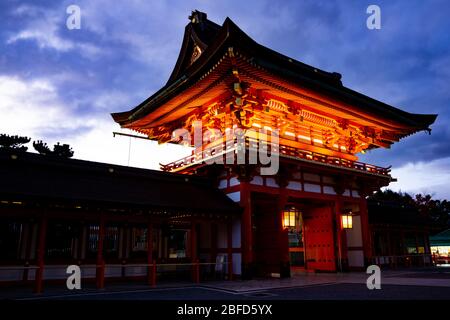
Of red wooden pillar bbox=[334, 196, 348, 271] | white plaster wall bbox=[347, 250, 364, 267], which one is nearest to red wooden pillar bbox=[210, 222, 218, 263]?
red wooden pillar bbox=[334, 196, 348, 271]

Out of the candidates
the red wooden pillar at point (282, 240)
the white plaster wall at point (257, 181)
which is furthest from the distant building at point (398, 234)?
the white plaster wall at point (257, 181)

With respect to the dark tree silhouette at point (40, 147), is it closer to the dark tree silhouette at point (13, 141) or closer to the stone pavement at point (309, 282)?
the dark tree silhouette at point (13, 141)

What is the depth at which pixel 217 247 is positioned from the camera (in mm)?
18188

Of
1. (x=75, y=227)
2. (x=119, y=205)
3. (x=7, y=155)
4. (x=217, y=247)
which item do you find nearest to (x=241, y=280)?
(x=217, y=247)

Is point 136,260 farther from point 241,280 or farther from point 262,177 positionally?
point 262,177

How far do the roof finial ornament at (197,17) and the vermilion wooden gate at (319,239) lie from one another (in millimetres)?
14089

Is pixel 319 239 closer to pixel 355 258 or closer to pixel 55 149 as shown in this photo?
pixel 355 258

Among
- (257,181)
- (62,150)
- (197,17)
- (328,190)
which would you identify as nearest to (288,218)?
(257,181)

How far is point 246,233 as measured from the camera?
55.1 ft

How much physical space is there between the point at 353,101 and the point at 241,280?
11309 millimetres

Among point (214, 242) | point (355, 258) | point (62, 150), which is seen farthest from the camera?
point (62, 150)

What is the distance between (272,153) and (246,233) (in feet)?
13.1

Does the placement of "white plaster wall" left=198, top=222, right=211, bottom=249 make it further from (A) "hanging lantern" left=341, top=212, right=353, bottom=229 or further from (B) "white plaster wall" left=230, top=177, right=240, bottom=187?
(A) "hanging lantern" left=341, top=212, right=353, bottom=229

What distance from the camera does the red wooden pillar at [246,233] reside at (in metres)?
16.3
